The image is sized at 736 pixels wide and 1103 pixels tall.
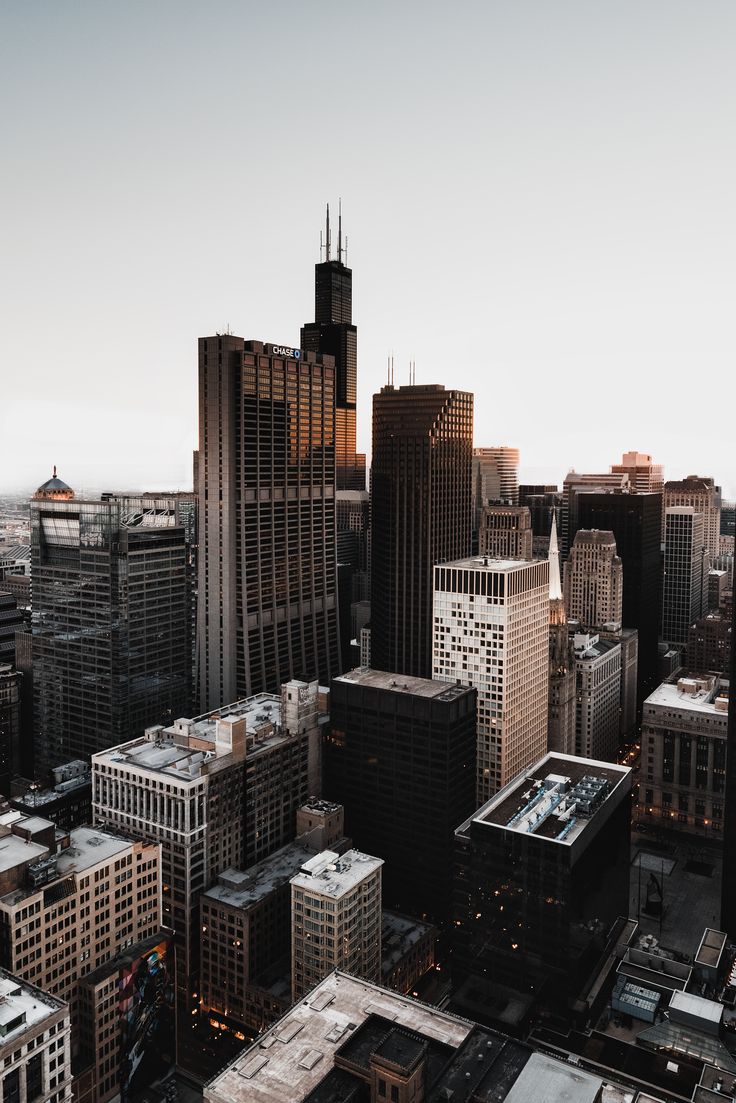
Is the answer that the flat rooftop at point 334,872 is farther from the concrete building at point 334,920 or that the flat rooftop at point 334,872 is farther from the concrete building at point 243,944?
the concrete building at point 243,944

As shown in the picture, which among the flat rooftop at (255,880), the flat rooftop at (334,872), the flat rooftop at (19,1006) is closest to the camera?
the flat rooftop at (19,1006)

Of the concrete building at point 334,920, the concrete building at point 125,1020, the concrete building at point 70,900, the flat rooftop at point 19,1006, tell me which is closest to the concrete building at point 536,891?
the concrete building at point 334,920

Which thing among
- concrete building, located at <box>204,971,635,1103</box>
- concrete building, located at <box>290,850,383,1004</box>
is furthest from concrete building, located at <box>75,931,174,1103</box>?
concrete building, located at <box>204,971,635,1103</box>

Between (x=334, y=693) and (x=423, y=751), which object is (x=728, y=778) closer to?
(x=423, y=751)

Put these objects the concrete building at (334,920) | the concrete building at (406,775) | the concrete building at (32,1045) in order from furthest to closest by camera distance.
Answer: the concrete building at (406,775), the concrete building at (334,920), the concrete building at (32,1045)

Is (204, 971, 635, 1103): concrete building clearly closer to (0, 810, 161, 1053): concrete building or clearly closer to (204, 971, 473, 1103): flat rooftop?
(204, 971, 473, 1103): flat rooftop

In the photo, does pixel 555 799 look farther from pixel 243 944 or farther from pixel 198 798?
pixel 198 798

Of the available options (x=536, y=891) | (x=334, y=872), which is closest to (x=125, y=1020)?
(x=334, y=872)
